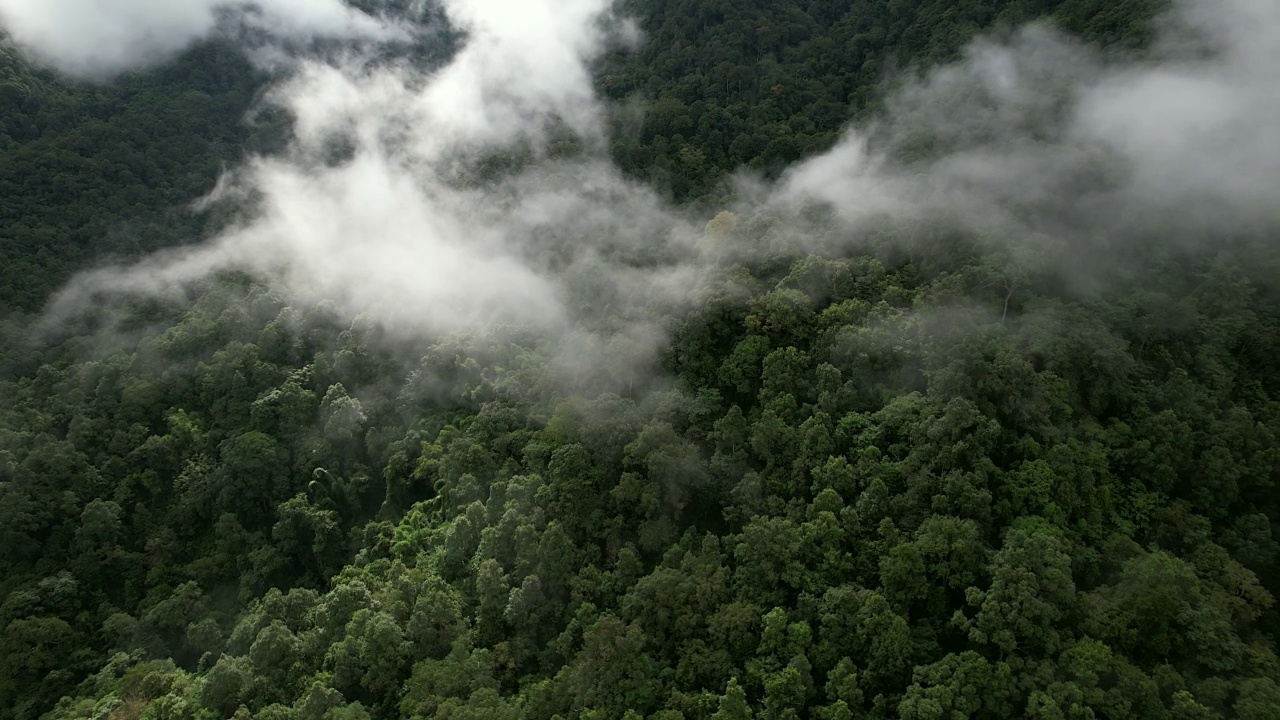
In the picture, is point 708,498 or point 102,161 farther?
point 102,161

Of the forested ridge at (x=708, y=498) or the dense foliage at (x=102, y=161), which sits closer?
the forested ridge at (x=708, y=498)

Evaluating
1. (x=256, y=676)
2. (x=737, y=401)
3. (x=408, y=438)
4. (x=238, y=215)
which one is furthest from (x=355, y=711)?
(x=238, y=215)

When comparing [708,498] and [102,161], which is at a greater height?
[102,161]

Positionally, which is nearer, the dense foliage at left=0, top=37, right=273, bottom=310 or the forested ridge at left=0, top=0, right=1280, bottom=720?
the forested ridge at left=0, top=0, right=1280, bottom=720

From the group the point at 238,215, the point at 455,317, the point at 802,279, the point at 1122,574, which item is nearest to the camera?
the point at 1122,574

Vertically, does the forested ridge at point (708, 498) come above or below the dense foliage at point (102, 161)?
below

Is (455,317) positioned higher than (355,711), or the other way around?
(455,317)

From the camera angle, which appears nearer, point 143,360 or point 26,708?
point 26,708

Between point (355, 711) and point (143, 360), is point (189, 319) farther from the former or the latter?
point (355, 711)
